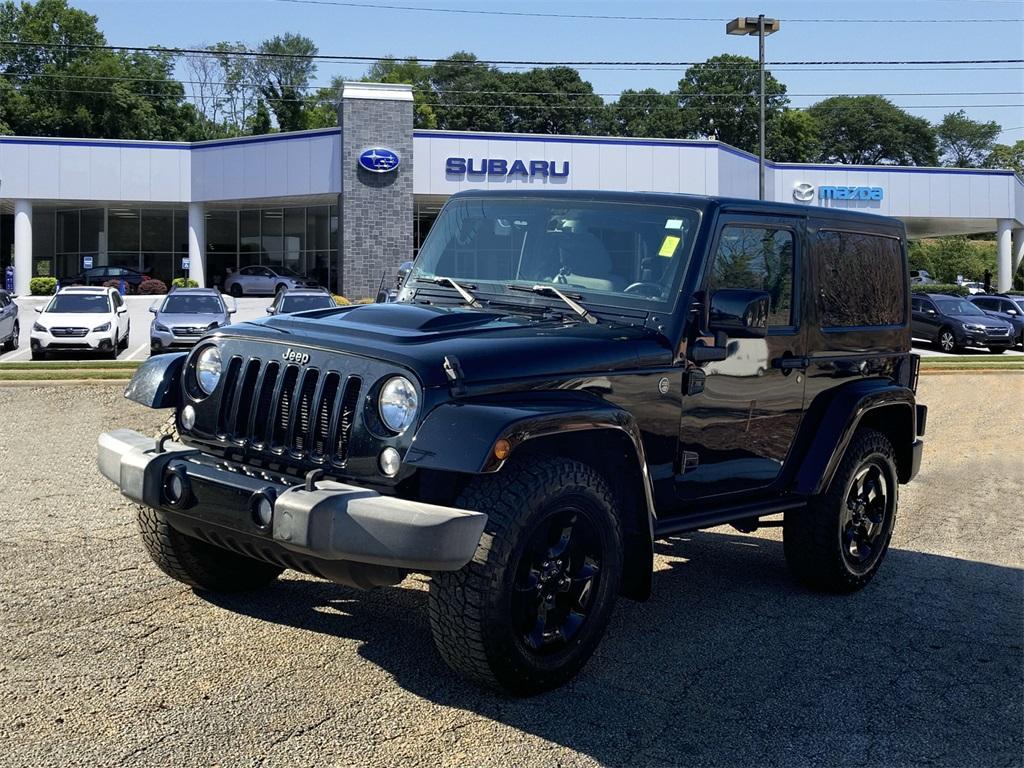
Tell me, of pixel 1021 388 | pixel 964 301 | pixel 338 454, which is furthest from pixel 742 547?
pixel 964 301

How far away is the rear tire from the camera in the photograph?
5.45 metres

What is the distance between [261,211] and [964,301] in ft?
106

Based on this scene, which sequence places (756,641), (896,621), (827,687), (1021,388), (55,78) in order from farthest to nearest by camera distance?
(55,78) → (1021,388) → (896,621) → (756,641) → (827,687)

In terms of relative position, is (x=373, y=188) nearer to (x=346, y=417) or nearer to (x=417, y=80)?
(x=346, y=417)

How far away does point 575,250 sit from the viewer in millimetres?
5621

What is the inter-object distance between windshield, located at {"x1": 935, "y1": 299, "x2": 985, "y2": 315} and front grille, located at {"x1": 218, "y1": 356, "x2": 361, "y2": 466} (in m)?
28.4

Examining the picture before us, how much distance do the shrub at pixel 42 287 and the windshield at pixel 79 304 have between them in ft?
79.7

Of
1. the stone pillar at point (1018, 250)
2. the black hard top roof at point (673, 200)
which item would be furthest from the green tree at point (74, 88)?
the black hard top roof at point (673, 200)

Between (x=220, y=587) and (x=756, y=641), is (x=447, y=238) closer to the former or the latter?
(x=220, y=587)

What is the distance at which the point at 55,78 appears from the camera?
74.4m

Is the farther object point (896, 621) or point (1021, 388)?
point (1021, 388)

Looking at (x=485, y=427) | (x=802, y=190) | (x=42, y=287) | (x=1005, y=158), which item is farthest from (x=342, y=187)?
(x=1005, y=158)

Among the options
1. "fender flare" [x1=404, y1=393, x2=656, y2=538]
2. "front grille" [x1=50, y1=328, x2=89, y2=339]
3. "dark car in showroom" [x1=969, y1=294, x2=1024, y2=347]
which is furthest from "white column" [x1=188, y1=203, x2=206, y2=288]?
"fender flare" [x1=404, y1=393, x2=656, y2=538]

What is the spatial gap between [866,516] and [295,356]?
365 cm
